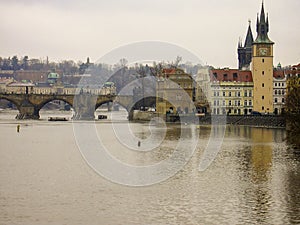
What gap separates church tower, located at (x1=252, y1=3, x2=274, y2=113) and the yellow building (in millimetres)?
9126

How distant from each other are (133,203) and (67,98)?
76450 millimetres

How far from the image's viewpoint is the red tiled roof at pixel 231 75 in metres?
90.8

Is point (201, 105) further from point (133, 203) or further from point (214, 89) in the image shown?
point (133, 203)

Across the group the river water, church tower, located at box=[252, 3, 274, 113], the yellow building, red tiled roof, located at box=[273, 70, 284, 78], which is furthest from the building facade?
the river water

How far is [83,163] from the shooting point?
3250 cm

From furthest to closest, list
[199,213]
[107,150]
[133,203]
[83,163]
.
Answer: [107,150] → [83,163] → [133,203] → [199,213]

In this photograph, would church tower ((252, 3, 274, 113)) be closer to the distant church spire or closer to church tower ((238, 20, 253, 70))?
the distant church spire

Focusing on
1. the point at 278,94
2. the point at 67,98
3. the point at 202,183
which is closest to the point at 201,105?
the point at 278,94

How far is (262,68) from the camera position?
8788 centimetres

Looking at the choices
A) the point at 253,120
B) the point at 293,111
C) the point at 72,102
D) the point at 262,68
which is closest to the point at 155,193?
the point at 293,111

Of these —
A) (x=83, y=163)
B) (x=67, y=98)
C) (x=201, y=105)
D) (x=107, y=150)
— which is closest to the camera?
(x=83, y=163)

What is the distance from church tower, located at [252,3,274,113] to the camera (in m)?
86.9

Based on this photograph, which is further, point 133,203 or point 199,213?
point 133,203

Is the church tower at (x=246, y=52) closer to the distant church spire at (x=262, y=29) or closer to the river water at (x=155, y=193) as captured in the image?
the distant church spire at (x=262, y=29)
